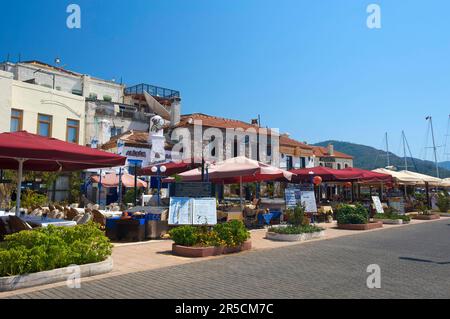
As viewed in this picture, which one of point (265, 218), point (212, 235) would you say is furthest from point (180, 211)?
point (265, 218)

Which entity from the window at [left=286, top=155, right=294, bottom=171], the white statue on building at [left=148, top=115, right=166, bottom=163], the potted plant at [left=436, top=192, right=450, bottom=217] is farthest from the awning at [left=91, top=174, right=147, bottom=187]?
the window at [left=286, top=155, right=294, bottom=171]

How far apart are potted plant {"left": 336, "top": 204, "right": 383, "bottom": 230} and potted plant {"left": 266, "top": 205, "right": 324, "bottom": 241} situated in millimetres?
Result: 3132

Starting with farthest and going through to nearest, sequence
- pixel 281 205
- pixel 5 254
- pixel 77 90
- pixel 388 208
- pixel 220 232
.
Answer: pixel 77 90
pixel 388 208
pixel 281 205
pixel 220 232
pixel 5 254

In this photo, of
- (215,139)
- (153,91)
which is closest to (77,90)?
(153,91)

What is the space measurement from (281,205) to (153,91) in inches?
1206

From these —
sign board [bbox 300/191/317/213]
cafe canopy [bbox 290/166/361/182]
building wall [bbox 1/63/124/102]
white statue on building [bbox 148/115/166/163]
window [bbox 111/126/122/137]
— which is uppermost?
building wall [bbox 1/63/124/102]

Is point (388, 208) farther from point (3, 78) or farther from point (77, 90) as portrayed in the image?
point (77, 90)

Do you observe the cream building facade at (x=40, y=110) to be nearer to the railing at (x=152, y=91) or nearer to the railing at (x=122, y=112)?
the railing at (x=122, y=112)

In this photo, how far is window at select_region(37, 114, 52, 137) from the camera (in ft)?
82.7

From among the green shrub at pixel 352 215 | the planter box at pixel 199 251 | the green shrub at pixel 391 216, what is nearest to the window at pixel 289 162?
the green shrub at pixel 391 216

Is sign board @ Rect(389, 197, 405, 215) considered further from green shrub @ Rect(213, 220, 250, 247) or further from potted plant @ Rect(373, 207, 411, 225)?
green shrub @ Rect(213, 220, 250, 247)

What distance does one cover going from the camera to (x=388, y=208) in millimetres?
20125

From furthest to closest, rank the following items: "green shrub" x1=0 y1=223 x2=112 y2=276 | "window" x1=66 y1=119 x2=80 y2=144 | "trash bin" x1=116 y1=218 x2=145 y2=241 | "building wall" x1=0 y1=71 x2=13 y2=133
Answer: "window" x1=66 y1=119 x2=80 y2=144, "building wall" x1=0 y1=71 x2=13 y2=133, "trash bin" x1=116 y1=218 x2=145 y2=241, "green shrub" x1=0 y1=223 x2=112 y2=276

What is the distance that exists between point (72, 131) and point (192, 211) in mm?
19872
